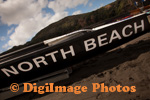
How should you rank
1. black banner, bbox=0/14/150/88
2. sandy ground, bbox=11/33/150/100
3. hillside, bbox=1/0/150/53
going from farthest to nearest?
hillside, bbox=1/0/150/53 < black banner, bbox=0/14/150/88 < sandy ground, bbox=11/33/150/100

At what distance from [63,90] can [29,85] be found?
38.8 inches

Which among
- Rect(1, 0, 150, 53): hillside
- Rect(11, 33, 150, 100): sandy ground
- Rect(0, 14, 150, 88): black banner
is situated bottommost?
Rect(11, 33, 150, 100): sandy ground

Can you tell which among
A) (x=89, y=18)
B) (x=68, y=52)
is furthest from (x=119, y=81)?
(x=89, y=18)

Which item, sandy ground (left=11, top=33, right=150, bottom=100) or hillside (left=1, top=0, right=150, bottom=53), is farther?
hillside (left=1, top=0, right=150, bottom=53)

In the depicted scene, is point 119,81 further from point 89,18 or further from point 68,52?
point 89,18

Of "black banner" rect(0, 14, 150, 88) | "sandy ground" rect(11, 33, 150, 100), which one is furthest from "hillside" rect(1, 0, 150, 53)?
"sandy ground" rect(11, 33, 150, 100)

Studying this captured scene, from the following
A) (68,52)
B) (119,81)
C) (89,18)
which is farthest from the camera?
(89,18)

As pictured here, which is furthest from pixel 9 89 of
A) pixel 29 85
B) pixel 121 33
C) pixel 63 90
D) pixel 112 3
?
pixel 112 3

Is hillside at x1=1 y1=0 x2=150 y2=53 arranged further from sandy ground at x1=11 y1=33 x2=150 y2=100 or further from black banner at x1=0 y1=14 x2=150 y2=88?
sandy ground at x1=11 y1=33 x2=150 y2=100

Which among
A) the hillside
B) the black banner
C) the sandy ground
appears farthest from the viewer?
the hillside

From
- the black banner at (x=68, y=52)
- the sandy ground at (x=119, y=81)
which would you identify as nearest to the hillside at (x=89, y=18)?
the black banner at (x=68, y=52)

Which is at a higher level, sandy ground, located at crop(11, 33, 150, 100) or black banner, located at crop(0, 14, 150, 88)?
black banner, located at crop(0, 14, 150, 88)

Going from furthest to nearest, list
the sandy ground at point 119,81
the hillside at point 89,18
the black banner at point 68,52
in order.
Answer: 1. the hillside at point 89,18
2. the black banner at point 68,52
3. the sandy ground at point 119,81

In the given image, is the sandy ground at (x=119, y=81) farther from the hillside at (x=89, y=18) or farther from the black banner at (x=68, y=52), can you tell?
the hillside at (x=89, y=18)
